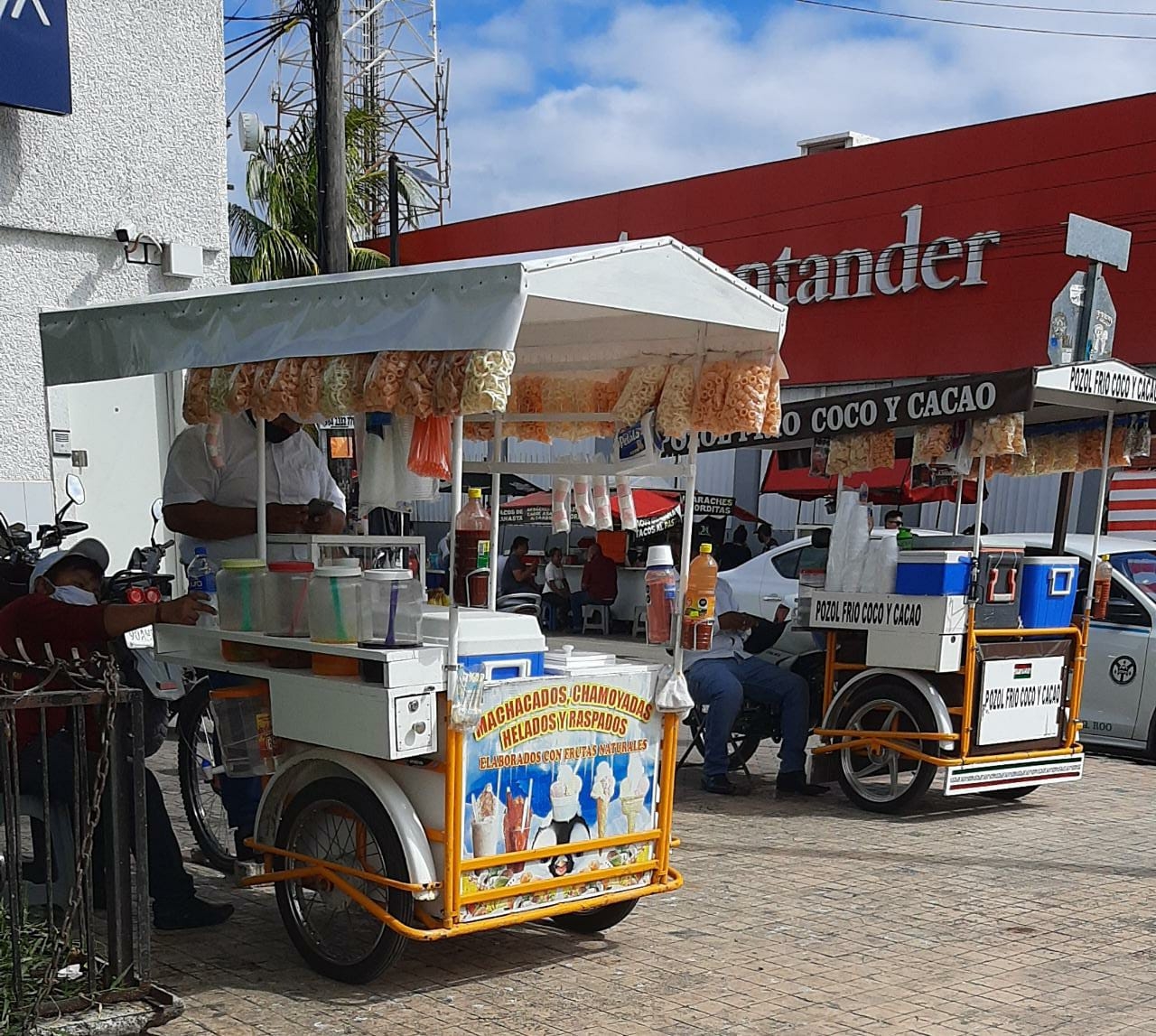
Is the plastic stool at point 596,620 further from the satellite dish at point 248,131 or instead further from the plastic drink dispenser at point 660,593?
the plastic drink dispenser at point 660,593

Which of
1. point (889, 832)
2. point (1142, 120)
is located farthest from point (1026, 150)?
point (889, 832)

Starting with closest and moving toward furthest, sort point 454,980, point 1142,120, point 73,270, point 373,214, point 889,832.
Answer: point 454,980
point 889,832
point 73,270
point 1142,120
point 373,214

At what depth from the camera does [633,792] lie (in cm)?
511

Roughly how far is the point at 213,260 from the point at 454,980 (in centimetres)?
677

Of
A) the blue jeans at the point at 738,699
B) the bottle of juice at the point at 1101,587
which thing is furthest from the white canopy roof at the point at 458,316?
the bottle of juice at the point at 1101,587

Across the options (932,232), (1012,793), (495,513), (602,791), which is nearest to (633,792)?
(602,791)

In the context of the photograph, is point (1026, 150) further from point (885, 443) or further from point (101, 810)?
point (101, 810)

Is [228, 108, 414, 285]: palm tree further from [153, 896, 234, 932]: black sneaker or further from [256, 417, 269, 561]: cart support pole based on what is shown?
[153, 896, 234, 932]: black sneaker

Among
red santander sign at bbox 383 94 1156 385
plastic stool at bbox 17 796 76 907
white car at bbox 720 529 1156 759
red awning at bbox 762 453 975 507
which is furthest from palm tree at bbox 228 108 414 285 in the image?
plastic stool at bbox 17 796 76 907

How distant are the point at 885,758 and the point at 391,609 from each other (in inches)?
171

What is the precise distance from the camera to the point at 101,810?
4387 mm

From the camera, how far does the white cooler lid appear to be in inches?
185

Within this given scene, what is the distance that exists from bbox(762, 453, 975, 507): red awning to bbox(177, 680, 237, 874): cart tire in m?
4.19

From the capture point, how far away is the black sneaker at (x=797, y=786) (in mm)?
8328
